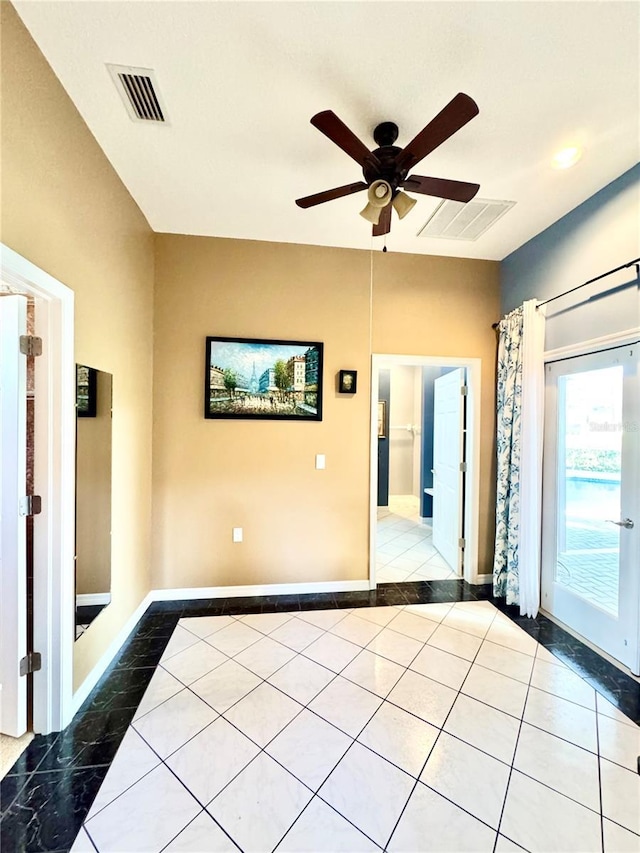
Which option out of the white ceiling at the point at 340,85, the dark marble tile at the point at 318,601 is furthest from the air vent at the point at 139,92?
the dark marble tile at the point at 318,601

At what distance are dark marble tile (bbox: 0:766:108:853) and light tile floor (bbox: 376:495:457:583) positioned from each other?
2.50 m

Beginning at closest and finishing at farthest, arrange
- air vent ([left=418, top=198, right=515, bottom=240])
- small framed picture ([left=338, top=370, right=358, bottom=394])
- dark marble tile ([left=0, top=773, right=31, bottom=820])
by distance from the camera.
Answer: dark marble tile ([left=0, top=773, right=31, bottom=820]), air vent ([left=418, top=198, right=515, bottom=240]), small framed picture ([left=338, top=370, right=358, bottom=394])

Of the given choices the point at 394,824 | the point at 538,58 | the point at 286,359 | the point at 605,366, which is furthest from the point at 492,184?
the point at 394,824

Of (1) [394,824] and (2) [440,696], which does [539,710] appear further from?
(1) [394,824]

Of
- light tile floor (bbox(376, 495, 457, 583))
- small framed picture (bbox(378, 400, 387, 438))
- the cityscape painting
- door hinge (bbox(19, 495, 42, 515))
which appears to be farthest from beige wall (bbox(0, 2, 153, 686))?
small framed picture (bbox(378, 400, 387, 438))

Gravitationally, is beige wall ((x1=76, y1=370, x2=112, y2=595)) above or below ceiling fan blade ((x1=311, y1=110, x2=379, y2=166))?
below

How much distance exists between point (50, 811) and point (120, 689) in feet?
2.08

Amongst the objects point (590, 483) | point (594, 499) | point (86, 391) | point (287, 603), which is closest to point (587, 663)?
point (594, 499)

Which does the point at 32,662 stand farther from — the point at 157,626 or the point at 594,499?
the point at 594,499

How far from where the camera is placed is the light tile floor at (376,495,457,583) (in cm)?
355

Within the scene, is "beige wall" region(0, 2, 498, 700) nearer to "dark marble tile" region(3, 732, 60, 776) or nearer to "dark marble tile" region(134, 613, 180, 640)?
"dark marble tile" region(134, 613, 180, 640)

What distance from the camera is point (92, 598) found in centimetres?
200

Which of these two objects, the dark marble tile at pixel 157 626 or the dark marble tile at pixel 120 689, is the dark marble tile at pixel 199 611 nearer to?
the dark marble tile at pixel 157 626

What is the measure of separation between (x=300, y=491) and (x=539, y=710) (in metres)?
2.06
